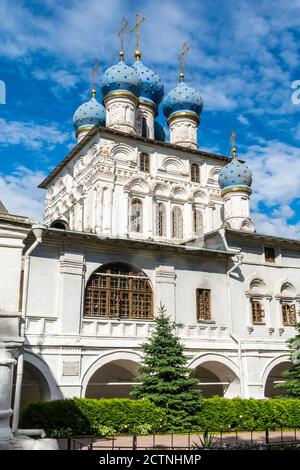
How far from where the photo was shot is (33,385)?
1587cm

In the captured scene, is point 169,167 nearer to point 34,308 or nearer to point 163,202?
point 163,202

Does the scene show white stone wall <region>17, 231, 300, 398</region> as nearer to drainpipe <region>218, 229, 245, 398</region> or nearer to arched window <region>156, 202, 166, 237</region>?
drainpipe <region>218, 229, 245, 398</region>

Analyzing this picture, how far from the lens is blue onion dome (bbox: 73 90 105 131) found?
29812 mm

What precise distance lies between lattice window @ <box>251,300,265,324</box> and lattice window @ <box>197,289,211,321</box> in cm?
191

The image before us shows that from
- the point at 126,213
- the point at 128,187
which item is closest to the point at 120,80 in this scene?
the point at 128,187

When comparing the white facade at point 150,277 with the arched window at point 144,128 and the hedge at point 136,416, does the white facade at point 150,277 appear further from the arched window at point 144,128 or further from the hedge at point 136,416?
the arched window at point 144,128

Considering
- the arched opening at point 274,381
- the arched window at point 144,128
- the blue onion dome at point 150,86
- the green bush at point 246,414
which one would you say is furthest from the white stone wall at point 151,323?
the blue onion dome at point 150,86

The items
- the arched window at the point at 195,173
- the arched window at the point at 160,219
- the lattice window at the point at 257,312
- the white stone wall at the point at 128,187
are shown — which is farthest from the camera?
the arched window at the point at 195,173

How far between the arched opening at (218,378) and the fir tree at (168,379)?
2610mm

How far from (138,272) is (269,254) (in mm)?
5948

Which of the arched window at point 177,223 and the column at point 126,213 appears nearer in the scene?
the column at point 126,213

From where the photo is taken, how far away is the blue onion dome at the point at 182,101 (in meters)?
29.2

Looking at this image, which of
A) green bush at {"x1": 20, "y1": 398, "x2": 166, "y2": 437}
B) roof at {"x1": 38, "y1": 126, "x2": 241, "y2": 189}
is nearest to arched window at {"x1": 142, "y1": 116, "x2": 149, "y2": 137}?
roof at {"x1": 38, "y1": 126, "x2": 241, "y2": 189}

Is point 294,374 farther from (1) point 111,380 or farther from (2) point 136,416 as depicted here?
(2) point 136,416
